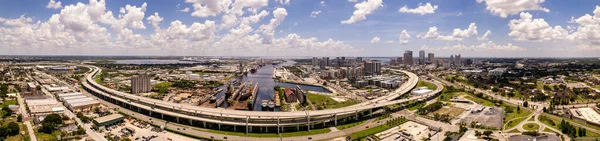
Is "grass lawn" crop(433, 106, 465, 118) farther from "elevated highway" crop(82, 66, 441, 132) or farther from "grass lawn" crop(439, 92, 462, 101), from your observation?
"elevated highway" crop(82, 66, 441, 132)

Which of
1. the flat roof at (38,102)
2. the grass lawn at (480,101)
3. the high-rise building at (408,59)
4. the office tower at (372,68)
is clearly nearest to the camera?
the flat roof at (38,102)

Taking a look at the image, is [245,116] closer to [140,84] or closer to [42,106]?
[42,106]

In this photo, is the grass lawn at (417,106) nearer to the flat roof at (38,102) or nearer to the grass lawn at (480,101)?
the grass lawn at (480,101)

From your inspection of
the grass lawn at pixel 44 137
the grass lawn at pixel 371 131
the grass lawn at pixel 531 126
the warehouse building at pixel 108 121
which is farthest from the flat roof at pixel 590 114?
the grass lawn at pixel 44 137

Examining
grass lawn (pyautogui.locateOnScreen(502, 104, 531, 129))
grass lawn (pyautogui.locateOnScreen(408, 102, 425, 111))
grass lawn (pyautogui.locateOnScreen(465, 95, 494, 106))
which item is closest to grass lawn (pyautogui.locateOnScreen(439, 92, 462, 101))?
grass lawn (pyautogui.locateOnScreen(465, 95, 494, 106))

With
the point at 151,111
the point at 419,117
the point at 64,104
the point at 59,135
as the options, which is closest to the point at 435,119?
the point at 419,117

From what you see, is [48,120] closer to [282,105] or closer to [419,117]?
[282,105]

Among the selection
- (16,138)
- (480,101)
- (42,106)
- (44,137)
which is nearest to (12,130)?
(16,138)
